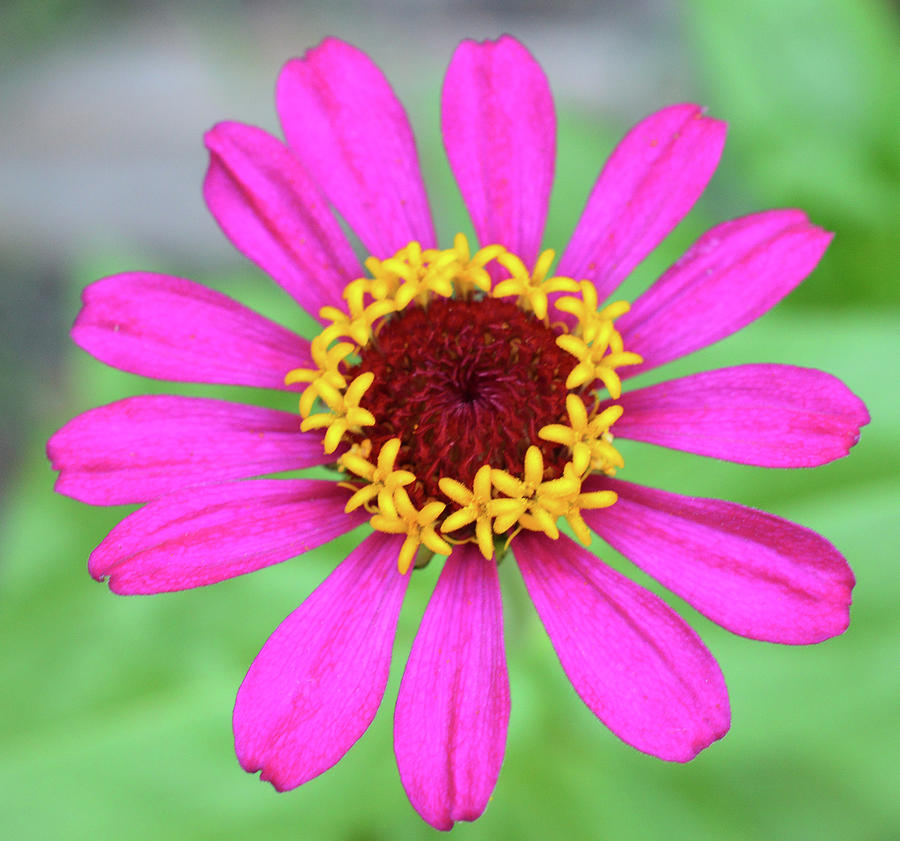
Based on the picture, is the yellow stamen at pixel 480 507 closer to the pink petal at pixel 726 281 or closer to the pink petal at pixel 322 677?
the pink petal at pixel 322 677

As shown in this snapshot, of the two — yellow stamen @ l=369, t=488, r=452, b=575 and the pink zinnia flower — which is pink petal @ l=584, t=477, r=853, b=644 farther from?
yellow stamen @ l=369, t=488, r=452, b=575

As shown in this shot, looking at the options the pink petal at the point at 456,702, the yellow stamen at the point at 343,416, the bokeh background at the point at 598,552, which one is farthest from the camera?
the bokeh background at the point at 598,552

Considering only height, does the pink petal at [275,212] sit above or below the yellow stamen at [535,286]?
above

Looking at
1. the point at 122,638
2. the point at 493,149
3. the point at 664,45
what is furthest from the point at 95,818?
the point at 664,45

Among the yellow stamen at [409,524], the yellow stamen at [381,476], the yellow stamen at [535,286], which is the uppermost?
the yellow stamen at [535,286]

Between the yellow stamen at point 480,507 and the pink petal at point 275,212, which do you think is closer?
the yellow stamen at point 480,507

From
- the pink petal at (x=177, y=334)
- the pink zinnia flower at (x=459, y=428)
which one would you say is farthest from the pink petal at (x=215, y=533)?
the pink petal at (x=177, y=334)
